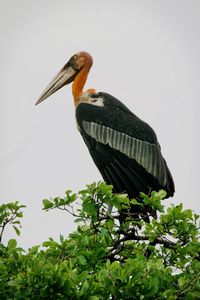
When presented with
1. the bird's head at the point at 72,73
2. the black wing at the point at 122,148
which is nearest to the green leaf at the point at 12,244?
the black wing at the point at 122,148

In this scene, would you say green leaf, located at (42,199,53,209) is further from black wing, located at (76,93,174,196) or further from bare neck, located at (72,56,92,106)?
bare neck, located at (72,56,92,106)

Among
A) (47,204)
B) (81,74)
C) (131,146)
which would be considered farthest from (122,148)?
(47,204)

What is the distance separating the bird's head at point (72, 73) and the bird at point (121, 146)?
0.81 meters

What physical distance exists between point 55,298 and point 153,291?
872mm

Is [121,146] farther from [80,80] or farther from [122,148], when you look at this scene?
[80,80]

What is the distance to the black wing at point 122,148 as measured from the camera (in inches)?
547

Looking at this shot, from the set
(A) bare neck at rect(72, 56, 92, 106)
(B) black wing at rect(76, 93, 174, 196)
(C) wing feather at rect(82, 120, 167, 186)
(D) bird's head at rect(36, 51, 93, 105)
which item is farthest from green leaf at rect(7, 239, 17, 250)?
(D) bird's head at rect(36, 51, 93, 105)

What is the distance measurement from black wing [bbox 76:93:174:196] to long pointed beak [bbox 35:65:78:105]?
1.35m

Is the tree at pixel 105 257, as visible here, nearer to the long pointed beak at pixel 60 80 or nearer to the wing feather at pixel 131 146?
the wing feather at pixel 131 146

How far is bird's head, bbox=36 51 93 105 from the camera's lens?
646 inches

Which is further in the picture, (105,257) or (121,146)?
(121,146)

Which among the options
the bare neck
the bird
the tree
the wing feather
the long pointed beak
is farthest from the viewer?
the long pointed beak

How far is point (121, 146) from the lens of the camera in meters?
14.5

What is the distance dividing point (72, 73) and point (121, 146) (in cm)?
253
